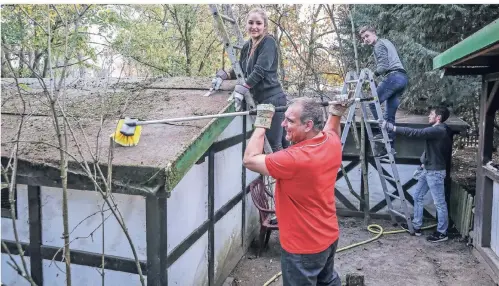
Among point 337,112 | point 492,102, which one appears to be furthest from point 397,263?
point 337,112

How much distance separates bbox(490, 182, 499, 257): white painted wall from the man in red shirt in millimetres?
3550

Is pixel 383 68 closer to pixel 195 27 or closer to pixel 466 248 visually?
pixel 466 248

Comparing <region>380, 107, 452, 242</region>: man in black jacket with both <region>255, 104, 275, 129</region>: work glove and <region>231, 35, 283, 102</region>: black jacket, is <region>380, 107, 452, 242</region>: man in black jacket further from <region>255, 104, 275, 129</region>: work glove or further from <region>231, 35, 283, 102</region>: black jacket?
<region>255, 104, 275, 129</region>: work glove

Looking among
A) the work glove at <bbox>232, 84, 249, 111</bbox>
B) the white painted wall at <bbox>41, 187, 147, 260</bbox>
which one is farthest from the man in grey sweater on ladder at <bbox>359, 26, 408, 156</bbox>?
the white painted wall at <bbox>41, 187, 147, 260</bbox>

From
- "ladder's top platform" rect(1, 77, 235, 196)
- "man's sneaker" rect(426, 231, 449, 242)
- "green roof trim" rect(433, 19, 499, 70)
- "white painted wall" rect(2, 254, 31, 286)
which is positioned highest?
"green roof trim" rect(433, 19, 499, 70)

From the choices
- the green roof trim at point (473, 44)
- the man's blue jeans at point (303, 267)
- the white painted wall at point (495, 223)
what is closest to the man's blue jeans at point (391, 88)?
the green roof trim at point (473, 44)

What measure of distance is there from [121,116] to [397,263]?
175 inches

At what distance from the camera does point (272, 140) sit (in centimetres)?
522

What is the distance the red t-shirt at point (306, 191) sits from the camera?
285 cm

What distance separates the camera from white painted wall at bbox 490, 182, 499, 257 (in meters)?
5.57

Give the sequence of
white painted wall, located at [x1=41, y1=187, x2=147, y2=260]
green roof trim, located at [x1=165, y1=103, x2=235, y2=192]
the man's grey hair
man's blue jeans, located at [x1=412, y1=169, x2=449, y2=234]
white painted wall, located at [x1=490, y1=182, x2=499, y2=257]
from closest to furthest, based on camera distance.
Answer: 1. the man's grey hair
2. green roof trim, located at [x1=165, y1=103, x2=235, y2=192]
3. white painted wall, located at [x1=41, y1=187, x2=147, y2=260]
4. white painted wall, located at [x1=490, y1=182, x2=499, y2=257]
5. man's blue jeans, located at [x1=412, y1=169, x2=449, y2=234]

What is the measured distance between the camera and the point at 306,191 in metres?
2.94

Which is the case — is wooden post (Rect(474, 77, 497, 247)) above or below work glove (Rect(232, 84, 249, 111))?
below

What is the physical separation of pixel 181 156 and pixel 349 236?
4783mm
